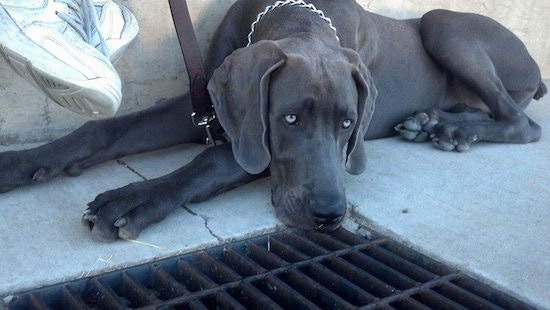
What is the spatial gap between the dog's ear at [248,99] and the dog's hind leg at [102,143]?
0.58 metres

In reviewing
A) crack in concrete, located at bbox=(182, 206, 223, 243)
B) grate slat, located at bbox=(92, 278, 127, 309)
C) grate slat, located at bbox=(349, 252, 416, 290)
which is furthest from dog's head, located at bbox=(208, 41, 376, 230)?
grate slat, located at bbox=(92, 278, 127, 309)

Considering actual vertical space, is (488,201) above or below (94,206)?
below

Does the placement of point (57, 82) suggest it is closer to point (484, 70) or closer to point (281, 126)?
point (281, 126)

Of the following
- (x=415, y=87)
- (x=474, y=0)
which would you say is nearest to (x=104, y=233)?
(x=415, y=87)

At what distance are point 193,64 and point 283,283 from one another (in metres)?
1.15

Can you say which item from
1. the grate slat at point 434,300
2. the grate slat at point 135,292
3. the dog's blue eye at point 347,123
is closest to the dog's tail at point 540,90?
the dog's blue eye at point 347,123

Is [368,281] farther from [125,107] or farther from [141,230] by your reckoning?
[125,107]

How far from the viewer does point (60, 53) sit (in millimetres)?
2367

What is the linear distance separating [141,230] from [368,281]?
820 mm

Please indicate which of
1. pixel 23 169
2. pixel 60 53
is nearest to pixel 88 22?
pixel 60 53

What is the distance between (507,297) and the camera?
218 centimetres

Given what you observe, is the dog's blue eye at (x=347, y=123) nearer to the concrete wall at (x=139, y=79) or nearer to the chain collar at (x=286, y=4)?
the chain collar at (x=286, y=4)

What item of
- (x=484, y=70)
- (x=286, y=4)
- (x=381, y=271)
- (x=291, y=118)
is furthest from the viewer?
(x=484, y=70)

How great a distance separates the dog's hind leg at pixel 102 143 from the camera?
104 inches
